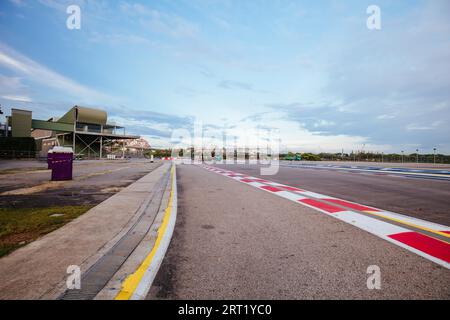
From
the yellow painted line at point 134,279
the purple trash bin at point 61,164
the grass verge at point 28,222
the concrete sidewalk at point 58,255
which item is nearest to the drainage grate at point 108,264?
the concrete sidewalk at point 58,255

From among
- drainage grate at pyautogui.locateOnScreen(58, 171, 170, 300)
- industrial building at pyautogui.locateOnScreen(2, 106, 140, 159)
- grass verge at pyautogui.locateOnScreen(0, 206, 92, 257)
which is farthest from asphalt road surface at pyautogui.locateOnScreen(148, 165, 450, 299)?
industrial building at pyautogui.locateOnScreen(2, 106, 140, 159)

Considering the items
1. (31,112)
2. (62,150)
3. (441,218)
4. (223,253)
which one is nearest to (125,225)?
(223,253)

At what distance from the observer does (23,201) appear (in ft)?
18.2

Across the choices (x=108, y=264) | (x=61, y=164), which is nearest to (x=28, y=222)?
(x=108, y=264)

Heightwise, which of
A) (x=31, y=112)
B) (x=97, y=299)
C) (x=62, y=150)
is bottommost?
(x=97, y=299)

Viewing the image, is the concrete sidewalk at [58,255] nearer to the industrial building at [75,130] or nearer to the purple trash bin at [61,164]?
the purple trash bin at [61,164]

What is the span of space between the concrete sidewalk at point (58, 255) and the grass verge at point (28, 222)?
0.69ft

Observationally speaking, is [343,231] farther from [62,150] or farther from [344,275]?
[62,150]

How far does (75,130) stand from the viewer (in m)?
43.0

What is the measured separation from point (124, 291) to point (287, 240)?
2.13m

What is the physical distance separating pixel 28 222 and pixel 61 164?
7174 mm

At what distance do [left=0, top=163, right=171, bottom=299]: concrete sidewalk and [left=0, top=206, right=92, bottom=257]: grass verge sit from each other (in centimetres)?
21

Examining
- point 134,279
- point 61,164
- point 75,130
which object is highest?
point 75,130

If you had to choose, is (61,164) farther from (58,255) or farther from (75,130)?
(75,130)
